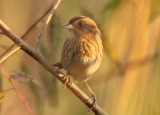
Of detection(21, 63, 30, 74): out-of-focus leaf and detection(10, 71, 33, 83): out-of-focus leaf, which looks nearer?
detection(10, 71, 33, 83): out-of-focus leaf

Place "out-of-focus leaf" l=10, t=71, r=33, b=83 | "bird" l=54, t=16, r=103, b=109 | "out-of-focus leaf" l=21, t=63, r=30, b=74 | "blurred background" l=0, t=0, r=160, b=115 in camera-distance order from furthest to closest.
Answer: "bird" l=54, t=16, r=103, b=109 → "out-of-focus leaf" l=21, t=63, r=30, b=74 → "blurred background" l=0, t=0, r=160, b=115 → "out-of-focus leaf" l=10, t=71, r=33, b=83

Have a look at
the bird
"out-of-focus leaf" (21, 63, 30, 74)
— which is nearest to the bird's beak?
the bird

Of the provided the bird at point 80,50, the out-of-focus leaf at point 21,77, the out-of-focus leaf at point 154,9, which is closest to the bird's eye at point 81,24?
the bird at point 80,50

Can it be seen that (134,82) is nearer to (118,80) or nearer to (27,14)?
(118,80)

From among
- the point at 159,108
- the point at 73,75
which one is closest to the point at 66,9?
the point at 73,75

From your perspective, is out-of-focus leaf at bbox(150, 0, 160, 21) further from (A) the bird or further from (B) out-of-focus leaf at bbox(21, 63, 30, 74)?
(B) out-of-focus leaf at bbox(21, 63, 30, 74)

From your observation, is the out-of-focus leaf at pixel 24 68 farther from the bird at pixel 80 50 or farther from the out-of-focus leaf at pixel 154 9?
the out-of-focus leaf at pixel 154 9
